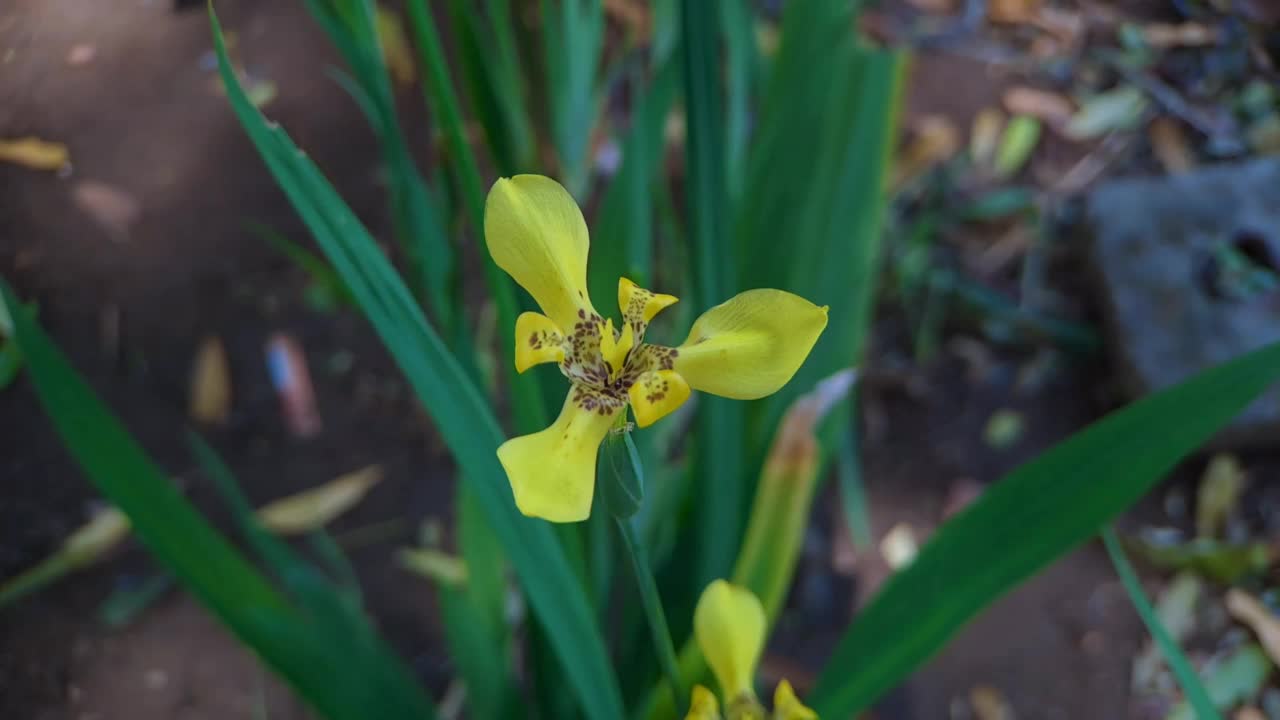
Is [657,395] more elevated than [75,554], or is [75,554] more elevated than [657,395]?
[657,395]

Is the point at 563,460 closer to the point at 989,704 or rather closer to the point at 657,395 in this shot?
the point at 657,395

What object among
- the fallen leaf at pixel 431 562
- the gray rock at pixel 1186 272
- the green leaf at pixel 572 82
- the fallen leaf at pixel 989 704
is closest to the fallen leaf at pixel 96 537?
the fallen leaf at pixel 431 562

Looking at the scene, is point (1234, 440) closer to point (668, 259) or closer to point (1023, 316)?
point (1023, 316)

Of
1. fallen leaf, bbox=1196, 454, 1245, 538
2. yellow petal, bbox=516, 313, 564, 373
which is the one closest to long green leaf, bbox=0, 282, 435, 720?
yellow petal, bbox=516, 313, 564, 373

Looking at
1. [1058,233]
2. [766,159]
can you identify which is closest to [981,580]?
[766,159]

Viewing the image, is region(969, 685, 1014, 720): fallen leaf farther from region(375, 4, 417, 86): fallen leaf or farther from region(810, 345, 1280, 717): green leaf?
region(375, 4, 417, 86): fallen leaf

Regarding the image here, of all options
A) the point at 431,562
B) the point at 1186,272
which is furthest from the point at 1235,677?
the point at 431,562
